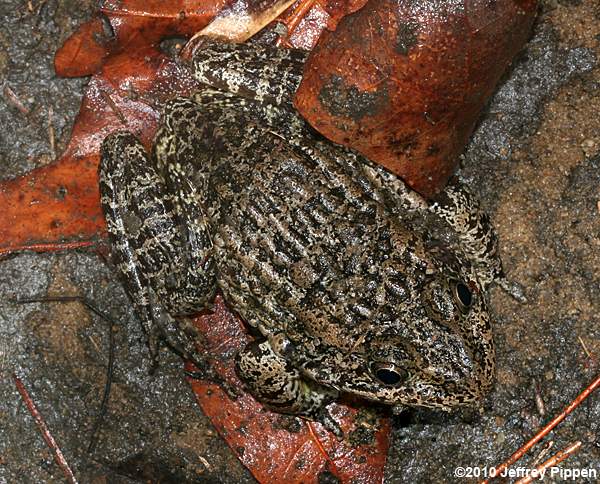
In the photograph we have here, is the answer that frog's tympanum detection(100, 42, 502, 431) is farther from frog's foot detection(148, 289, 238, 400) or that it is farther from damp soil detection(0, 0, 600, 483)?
damp soil detection(0, 0, 600, 483)

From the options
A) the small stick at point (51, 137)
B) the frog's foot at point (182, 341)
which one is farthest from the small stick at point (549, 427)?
the small stick at point (51, 137)

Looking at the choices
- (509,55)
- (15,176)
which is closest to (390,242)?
(509,55)

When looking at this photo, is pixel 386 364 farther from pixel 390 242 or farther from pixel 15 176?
pixel 15 176

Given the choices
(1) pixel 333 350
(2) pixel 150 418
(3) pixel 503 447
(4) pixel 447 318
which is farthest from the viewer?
(2) pixel 150 418

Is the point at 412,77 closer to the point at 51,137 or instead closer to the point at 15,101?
the point at 51,137

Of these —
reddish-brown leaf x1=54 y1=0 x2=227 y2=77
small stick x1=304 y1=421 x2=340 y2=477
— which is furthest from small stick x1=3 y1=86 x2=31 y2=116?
small stick x1=304 y1=421 x2=340 y2=477
